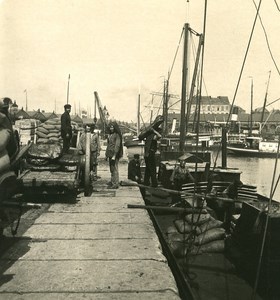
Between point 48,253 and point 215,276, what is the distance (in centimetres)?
314

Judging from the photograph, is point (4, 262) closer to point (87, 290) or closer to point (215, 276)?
point (87, 290)

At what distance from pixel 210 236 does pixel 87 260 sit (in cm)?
395

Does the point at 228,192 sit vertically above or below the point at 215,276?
above

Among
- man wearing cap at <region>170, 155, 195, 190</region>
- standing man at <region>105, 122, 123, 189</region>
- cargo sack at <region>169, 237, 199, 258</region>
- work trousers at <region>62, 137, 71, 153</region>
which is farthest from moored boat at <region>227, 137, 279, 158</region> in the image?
cargo sack at <region>169, 237, 199, 258</region>

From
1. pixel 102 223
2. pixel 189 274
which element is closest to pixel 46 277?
pixel 102 223

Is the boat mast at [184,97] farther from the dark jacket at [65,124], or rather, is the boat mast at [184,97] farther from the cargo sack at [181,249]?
the cargo sack at [181,249]

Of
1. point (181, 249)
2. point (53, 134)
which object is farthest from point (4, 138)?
point (53, 134)

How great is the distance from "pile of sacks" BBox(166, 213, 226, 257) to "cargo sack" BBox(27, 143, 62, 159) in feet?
9.92

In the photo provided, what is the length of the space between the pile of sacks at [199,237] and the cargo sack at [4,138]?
4061 millimetres

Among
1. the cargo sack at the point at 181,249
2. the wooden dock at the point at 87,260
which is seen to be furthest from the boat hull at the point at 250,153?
the wooden dock at the point at 87,260

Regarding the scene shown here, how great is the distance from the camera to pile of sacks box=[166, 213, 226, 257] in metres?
7.10

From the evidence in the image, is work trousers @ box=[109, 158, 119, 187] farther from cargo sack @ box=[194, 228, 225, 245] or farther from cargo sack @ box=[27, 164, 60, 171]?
cargo sack @ box=[194, 228, 225, 245]

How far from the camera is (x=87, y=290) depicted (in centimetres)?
350

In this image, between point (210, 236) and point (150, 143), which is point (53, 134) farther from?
point (210, 236)
